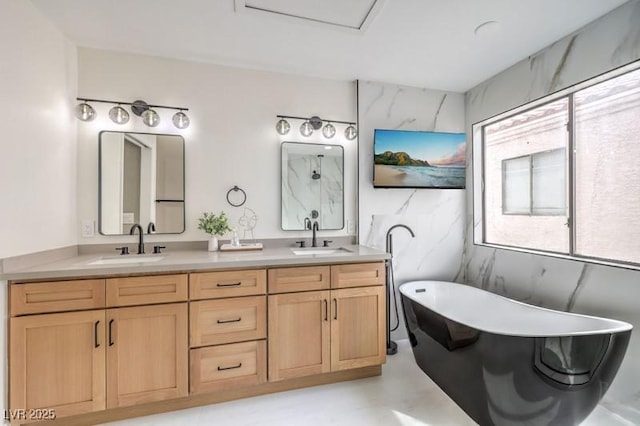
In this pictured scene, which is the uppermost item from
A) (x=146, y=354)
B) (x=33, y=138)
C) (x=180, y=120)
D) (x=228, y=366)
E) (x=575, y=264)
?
(x=180, y=120)

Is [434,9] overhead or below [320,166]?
overhead

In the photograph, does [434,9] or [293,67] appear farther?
[293,67]

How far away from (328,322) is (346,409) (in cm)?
54

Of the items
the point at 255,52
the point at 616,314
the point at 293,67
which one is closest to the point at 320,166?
the point at 293,67

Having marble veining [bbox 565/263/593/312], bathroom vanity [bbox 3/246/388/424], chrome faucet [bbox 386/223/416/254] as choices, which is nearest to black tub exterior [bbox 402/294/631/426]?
marble veining [bbox 565/263/593/312]

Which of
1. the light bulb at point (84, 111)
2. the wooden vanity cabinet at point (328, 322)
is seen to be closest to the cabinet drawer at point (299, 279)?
the wooden vanity cabinet at point (328, 322)

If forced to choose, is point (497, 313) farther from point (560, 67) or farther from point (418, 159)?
point (560, 67)

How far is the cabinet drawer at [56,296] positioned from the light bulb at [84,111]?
123 centimetres

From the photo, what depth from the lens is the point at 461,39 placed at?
207 cm

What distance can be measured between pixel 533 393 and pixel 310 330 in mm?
1301

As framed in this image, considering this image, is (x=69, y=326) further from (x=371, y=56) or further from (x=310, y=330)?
(x=371, y=56)

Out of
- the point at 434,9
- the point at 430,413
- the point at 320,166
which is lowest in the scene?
the point at 430,413

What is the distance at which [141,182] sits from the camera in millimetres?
2311

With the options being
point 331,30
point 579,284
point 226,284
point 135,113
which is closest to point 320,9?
point 331,30
